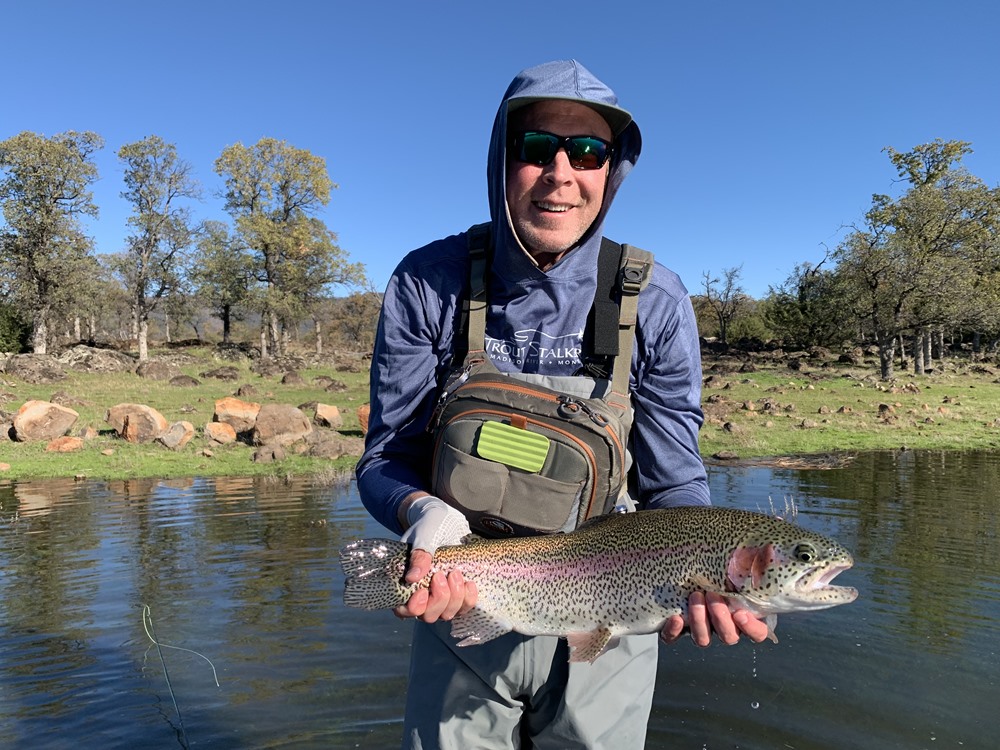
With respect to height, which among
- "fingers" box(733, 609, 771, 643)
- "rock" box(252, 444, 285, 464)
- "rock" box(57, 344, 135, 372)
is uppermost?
"fingers" box(733, 609, 771, 643)

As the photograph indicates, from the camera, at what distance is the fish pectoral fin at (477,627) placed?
2.53 meters

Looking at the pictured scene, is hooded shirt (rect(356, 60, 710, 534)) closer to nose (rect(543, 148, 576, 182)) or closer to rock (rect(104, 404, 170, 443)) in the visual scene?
nose (rect(543, 148, 576, 182))

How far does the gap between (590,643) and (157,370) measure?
111 ft

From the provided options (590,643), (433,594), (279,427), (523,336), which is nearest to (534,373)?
(523,336)

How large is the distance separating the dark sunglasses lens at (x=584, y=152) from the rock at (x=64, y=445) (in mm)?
17443

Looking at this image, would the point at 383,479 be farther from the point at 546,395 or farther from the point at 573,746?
the point at 573,746

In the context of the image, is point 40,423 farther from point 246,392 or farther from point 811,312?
point 811,312

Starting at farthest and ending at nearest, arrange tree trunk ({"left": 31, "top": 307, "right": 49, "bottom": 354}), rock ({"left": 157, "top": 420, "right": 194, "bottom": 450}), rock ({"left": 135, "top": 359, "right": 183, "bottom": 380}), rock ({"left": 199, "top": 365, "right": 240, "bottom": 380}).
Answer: tree trunk ({"left": 31, "top": 307, "right": 49, "bottom": 354}), rock ({"left": 199, "top": 365, "right": 240, "bottom": 380}), rock ({"left": 135, "top": 359, "right": 183, "bottom": 380}), rock ({"left": 157, "top": 420, "right": 194, "bottom": 450})

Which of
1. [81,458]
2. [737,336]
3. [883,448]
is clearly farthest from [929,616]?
[737,336]

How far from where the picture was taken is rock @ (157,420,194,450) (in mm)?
17219

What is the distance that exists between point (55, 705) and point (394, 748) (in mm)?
2774

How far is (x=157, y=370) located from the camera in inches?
1271

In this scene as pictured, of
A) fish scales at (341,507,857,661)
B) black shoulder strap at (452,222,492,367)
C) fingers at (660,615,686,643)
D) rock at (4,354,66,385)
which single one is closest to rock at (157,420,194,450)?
rock at (4,354,66,385)

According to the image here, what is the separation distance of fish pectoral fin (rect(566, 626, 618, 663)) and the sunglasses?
1816mm
